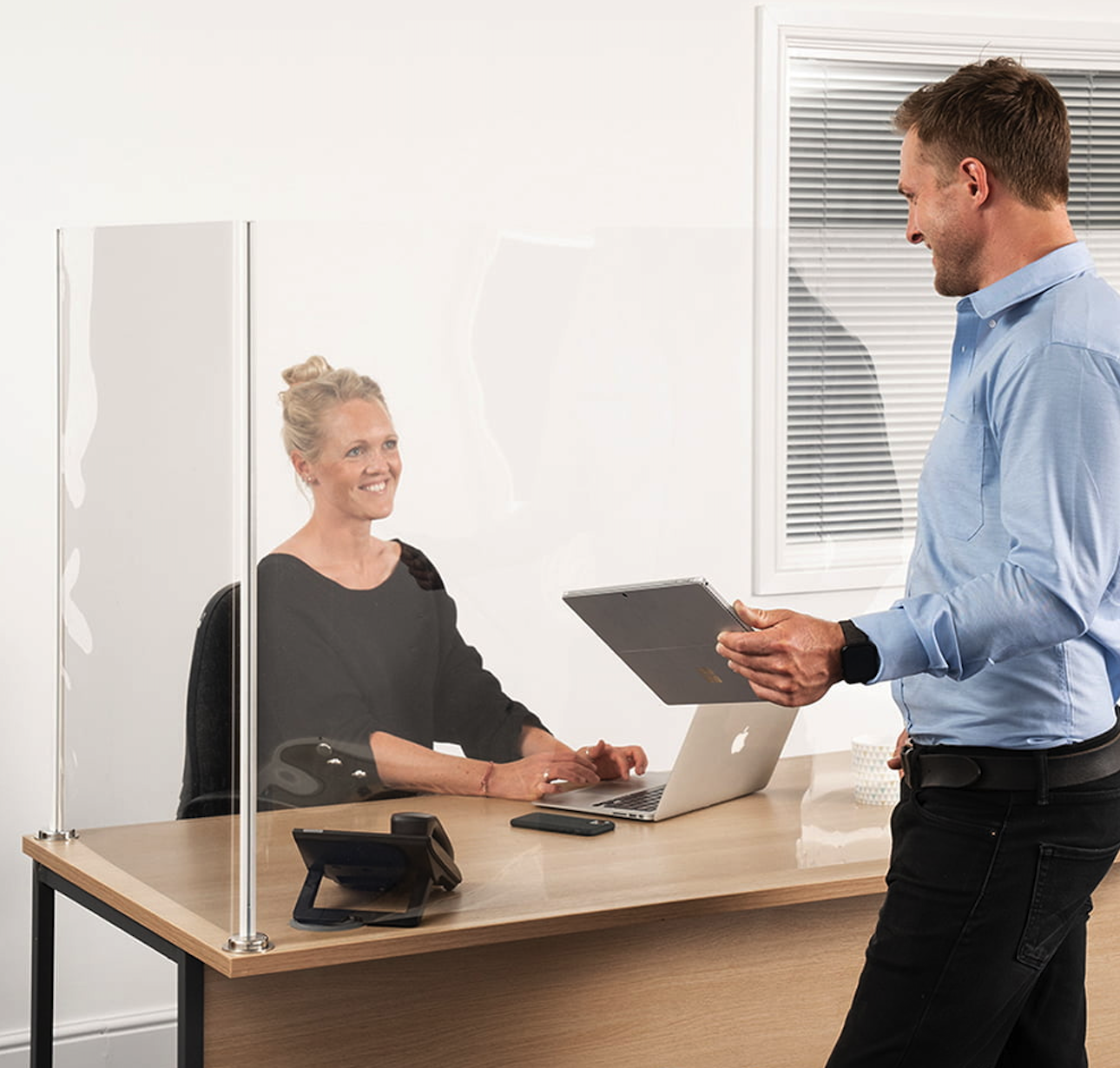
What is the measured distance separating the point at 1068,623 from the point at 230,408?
896 mm

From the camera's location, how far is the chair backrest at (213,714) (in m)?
1.68

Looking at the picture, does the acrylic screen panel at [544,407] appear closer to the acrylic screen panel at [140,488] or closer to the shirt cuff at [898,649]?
the acrylic screen panel at [140,488]

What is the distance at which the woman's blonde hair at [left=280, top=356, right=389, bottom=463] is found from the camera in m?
1.65

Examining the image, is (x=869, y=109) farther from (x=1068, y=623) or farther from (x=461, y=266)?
(x=1068, y=623)

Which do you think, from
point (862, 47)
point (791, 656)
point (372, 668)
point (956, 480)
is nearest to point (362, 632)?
point (372, 668)

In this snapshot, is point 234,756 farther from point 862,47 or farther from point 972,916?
point 862,47

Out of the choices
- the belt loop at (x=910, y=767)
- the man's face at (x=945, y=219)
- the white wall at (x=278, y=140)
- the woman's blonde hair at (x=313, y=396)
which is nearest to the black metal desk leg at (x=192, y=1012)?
the woman's blonde hair at (x=313, y=396)

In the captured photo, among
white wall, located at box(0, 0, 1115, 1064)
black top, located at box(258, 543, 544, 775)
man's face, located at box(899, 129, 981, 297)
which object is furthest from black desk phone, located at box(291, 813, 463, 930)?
white wall, located at box(0, 0, 1115, 1064)

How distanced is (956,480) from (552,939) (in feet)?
2.39

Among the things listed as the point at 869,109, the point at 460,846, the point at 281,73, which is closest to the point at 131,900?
the point at 460,846

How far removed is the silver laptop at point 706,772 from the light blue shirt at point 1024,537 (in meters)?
0.40

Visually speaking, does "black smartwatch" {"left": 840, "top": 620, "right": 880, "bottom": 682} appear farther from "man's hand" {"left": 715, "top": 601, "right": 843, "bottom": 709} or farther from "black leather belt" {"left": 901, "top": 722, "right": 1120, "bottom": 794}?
"black leather belt" {"left": 901, "top": 722, "right": 1120, "bottom": 794}

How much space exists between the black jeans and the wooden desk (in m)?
0.36

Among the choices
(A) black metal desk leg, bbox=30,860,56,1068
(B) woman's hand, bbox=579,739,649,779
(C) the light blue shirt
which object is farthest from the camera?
(A) black metal desk leg, bbox=30,860,56,1068
